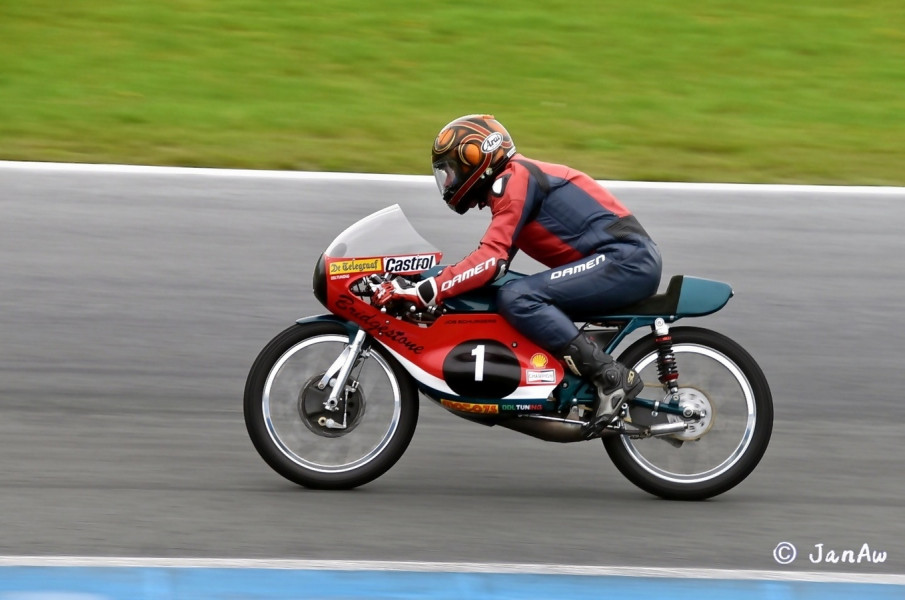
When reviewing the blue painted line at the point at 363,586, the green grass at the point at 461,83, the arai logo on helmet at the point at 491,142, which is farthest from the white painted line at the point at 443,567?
the green grass at the point at 461,83

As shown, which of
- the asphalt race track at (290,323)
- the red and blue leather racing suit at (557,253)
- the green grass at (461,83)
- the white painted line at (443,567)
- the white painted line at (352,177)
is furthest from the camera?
the green grass at (461,83)

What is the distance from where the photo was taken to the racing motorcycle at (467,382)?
236 inches

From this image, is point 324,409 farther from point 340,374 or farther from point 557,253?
point 557,253

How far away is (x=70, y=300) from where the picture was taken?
833 cm

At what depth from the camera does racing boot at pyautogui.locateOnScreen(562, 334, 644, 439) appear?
5891mm

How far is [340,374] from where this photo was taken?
19.9 feet

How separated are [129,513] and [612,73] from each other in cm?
759

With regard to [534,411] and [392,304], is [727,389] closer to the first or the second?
[534,411]

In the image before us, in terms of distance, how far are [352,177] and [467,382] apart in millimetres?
3217

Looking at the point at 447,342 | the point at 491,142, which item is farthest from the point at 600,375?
the point at 491,142

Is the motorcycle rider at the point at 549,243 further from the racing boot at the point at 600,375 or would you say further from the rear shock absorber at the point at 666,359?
the rear shock absorber at the point at 666,359

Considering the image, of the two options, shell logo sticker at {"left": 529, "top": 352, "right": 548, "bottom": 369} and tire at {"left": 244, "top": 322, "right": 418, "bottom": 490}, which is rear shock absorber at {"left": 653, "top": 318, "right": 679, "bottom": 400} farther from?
tire at {"left": 244, "top": 322, "right": 418, "bottom": 490}

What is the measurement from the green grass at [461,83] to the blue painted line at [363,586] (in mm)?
5359

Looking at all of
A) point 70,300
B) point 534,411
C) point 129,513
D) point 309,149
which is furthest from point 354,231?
point 309,149
